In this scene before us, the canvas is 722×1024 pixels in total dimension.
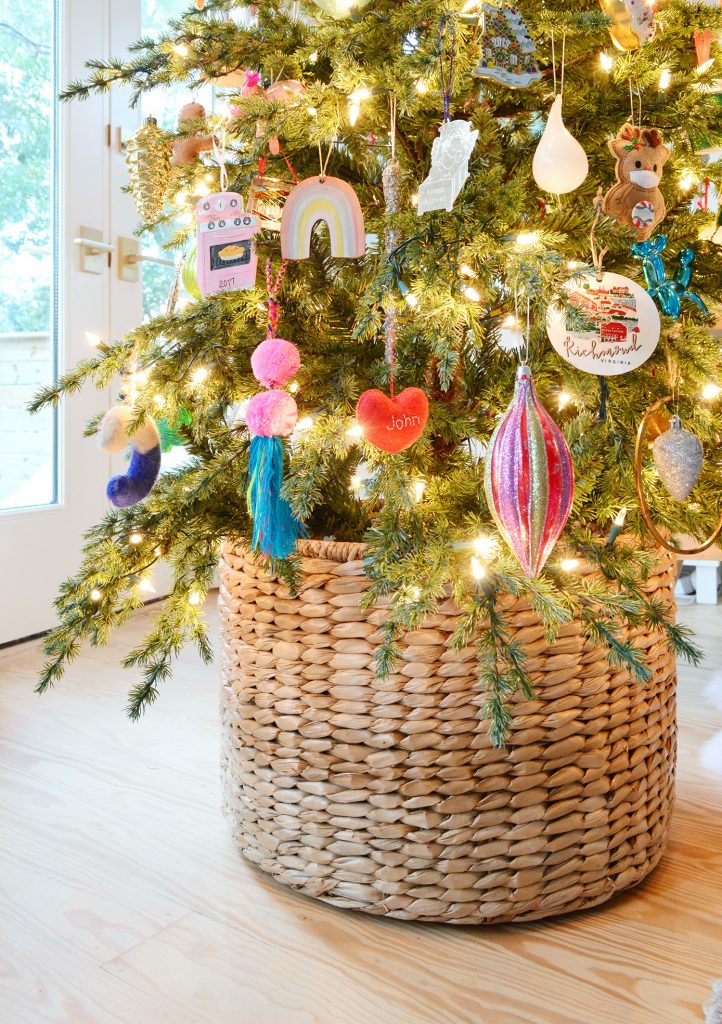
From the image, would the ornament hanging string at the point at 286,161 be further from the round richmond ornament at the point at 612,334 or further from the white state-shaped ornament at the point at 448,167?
the round richmond ornament at the point at 612,334

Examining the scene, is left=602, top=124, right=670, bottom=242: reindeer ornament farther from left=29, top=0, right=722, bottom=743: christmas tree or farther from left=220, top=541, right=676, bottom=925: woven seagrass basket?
left=220, top=541, right=676, bottom=925: woven seagrass basket

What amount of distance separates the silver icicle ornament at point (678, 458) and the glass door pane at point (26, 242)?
1.40 meters

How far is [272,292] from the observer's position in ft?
2.87

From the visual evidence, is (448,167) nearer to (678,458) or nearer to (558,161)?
(558,161)

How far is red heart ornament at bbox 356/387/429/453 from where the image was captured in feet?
2.59

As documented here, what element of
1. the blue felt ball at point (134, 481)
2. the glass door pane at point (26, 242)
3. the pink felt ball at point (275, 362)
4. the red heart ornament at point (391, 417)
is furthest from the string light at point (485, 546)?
the glass door pane at point (26, 242)

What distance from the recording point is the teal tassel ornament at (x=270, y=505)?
32.0 inches

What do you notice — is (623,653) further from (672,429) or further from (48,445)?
(48,445)

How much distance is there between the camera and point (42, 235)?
6.22ft

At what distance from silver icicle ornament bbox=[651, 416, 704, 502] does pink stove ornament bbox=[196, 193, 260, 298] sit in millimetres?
428

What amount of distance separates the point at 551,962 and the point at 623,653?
335mm

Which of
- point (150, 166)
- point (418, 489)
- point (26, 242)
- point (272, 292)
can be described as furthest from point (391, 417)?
point (26, 242)

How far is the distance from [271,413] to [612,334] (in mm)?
323

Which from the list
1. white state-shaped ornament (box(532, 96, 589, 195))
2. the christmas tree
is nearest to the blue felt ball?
the christmas tree
